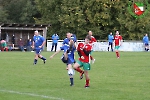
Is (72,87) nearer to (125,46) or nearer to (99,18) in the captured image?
(125,46)

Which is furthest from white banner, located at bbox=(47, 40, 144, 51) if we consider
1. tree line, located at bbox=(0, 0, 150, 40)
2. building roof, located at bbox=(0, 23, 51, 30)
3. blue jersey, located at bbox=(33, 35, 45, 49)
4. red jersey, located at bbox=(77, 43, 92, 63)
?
Result: red jersey, located at bbox=(77, 43, 92, 63)

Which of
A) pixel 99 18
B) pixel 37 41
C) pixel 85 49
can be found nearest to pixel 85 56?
pixel 85 49

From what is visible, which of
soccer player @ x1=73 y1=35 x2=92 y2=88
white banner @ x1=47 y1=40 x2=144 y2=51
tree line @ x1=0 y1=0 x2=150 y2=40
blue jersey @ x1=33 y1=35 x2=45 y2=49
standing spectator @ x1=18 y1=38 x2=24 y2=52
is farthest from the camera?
tree line @ x1=0 y1=0 x2=150 y2=40

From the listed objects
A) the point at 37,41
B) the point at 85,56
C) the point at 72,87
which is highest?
the point at 37,41

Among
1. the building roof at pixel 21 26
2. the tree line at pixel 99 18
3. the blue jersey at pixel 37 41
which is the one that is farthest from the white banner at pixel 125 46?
the blue jersey at pixel 37 41

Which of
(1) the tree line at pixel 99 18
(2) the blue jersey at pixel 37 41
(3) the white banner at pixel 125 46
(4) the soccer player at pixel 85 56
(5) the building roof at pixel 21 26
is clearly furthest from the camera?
(1) the tree line at pixel 99 18

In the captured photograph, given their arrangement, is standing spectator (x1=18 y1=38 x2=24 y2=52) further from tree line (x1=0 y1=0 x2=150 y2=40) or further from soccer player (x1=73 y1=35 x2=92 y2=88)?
soccer player (x1=73 y1=35 x2=92 y2=88)

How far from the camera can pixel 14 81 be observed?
1727 cm

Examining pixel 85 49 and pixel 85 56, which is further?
pixel 85 56

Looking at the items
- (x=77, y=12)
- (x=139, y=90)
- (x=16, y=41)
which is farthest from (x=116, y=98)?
(x=77, y=12)

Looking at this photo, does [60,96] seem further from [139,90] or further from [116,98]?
[139,90]

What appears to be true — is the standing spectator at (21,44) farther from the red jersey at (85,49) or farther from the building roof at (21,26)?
the red jersey at (85,49)

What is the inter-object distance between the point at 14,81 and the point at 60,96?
168 inches

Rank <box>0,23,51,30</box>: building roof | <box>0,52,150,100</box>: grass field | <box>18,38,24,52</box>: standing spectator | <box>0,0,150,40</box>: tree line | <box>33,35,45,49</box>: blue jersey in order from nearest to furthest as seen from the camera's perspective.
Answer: <box>0,52,150,100</box>: grass field < <box>33,35,45,49</box>: blue jersey < <box>0,23,51,30</box>: building roof < <box>18,38,24,52</box>: standing spectator < <box>0,0,150,40</box>: tree line
